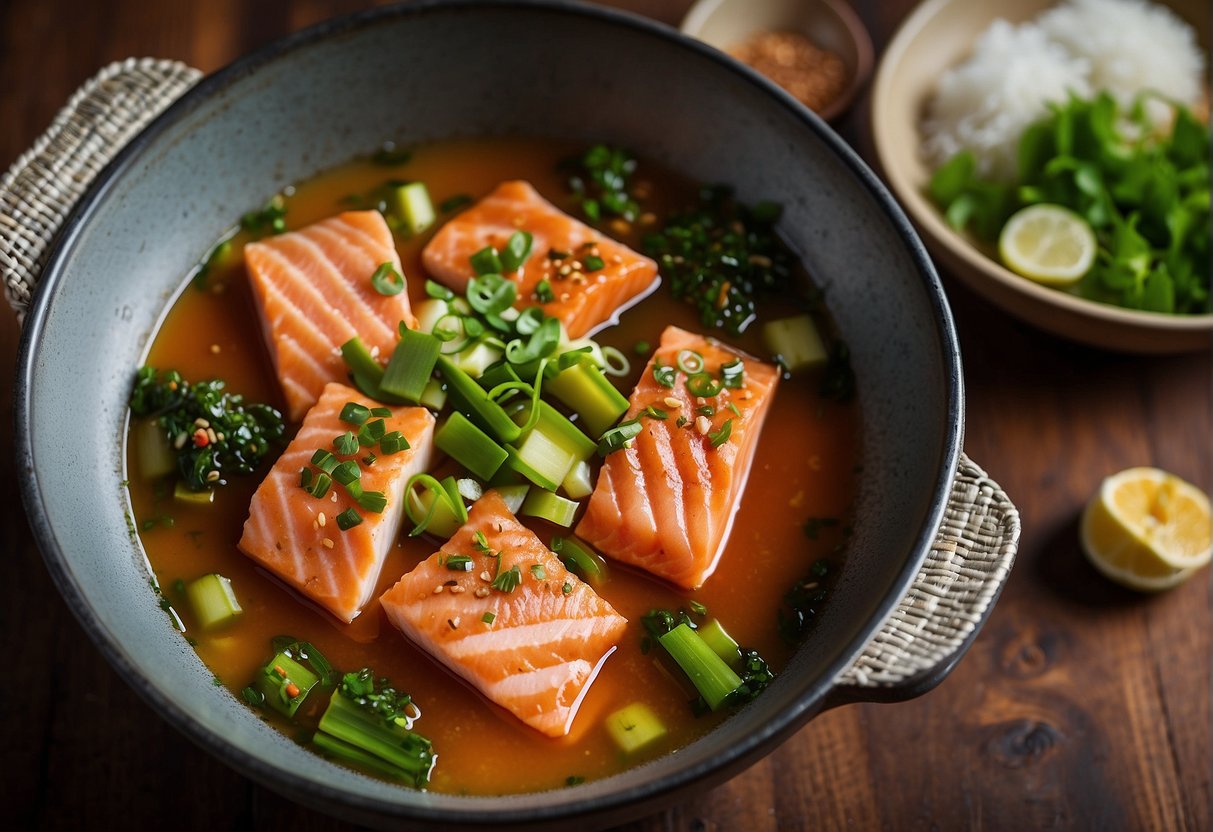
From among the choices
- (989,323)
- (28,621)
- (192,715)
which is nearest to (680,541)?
(192,715)

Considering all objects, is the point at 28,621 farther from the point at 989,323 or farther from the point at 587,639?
the point at 989,323

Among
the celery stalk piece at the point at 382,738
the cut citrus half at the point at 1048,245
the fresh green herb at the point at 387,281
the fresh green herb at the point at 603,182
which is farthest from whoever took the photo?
the cut citrus half at the point at 1048,245

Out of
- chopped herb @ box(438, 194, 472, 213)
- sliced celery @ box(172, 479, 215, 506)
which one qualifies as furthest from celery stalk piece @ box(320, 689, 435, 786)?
chopped herb @ box(438, 194, 472, 213)

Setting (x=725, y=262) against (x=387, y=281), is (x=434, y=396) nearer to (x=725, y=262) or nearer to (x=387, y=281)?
(x=387, y=281)

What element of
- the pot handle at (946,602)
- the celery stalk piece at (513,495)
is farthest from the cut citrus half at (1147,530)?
the celery stalk piece at (513,495)

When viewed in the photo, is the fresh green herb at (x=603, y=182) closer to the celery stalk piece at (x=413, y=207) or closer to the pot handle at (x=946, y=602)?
the celery stalk piece at (x=413, y=207)
